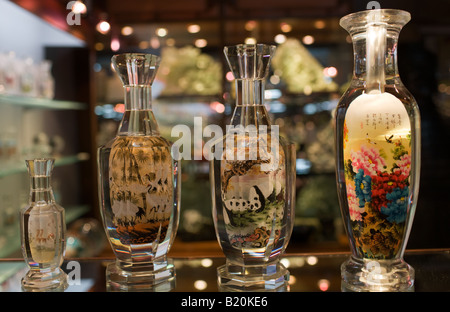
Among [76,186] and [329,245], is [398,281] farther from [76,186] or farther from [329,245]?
[76,186]

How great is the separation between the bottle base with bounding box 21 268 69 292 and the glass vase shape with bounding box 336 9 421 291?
42 cm

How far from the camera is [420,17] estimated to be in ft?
8.66

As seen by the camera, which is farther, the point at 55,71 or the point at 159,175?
the point at 55,71

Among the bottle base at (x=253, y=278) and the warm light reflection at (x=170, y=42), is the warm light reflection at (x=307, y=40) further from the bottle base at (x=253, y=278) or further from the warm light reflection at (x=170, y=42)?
the bottle base at (x=253, y=278)

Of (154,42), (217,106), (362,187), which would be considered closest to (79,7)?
(154,42)

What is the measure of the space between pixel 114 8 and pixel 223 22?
64 cm

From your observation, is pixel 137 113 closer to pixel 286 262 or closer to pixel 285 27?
pixel 286 262

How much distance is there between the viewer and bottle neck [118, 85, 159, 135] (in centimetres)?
72

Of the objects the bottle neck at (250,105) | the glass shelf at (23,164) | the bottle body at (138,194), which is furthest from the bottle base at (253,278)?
the glass shelf at (23,164)

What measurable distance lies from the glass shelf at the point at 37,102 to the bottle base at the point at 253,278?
1.60 meters

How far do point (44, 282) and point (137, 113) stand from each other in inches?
11.3

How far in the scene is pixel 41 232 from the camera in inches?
27.6

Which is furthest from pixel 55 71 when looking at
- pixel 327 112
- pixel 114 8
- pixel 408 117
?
pixel 408 117
